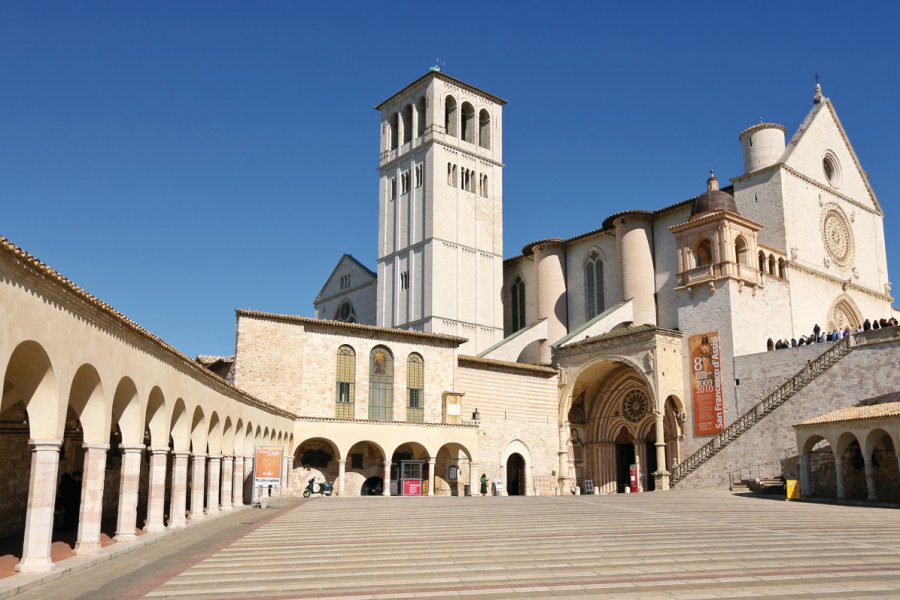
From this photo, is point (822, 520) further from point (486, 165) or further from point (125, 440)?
point (486, 165)

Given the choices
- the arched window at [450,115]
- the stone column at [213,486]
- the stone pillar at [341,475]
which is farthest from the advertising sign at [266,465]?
the arched window at [450,115]

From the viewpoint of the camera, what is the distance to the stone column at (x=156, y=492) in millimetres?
15898

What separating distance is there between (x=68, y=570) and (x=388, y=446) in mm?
24090

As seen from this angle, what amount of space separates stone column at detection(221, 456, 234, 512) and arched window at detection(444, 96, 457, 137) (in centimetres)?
3583

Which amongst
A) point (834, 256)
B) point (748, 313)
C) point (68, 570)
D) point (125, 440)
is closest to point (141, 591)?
point (68, 570)

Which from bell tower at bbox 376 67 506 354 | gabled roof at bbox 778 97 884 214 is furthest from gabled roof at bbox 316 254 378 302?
gabled roof at bbox 778 97 884 214

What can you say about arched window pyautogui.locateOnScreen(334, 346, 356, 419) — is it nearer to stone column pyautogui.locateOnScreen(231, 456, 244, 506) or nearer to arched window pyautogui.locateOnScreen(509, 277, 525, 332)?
stone column pyautogui.locateOnScreen(231, 456, 244, 506)

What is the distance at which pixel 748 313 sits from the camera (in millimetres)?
35719

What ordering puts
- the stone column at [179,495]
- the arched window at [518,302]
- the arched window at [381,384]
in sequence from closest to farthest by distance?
1. the stone column at [179,495]
2. the arched window at [381,384]
3. the arched window at [518,302]

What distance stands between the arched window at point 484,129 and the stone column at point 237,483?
117ft

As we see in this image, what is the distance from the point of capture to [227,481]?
77.3ft

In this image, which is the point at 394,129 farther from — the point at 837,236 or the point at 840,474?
the point at 840,474

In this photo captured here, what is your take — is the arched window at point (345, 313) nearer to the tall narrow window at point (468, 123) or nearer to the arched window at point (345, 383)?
the tall narrow window at point (468, 123)

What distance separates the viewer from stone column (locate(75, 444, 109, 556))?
490 inches
